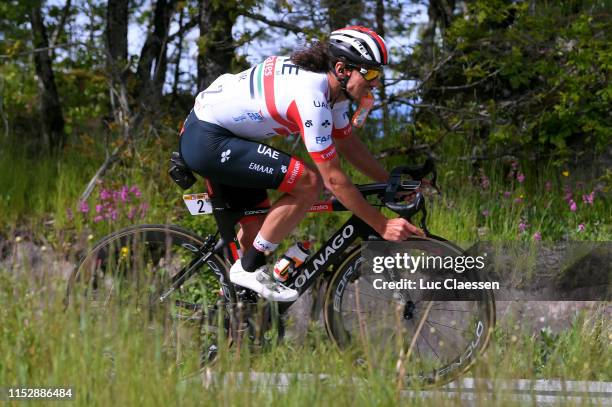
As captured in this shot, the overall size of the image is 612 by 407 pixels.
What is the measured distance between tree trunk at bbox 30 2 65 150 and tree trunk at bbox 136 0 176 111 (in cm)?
135

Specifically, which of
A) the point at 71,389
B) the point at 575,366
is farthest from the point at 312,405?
the point at 575,366

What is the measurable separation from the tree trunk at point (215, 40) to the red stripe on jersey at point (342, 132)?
9.76 feet

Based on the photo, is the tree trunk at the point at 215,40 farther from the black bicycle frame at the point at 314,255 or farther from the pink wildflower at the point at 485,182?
the black bicycle frame at the point at 314,255

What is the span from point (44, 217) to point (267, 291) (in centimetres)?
358

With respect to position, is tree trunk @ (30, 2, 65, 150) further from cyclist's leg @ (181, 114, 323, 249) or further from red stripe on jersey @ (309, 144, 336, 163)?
red stripe on jersey @ (309, 144, 336, 163)

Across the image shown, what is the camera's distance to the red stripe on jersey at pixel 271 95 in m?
4.29

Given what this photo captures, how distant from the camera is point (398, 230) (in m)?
4.29

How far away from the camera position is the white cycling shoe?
4.47m

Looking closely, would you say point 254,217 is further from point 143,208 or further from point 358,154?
point 143,208

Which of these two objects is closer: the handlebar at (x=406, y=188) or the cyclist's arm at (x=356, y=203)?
the cyclist's arm at (x=356, y=203)

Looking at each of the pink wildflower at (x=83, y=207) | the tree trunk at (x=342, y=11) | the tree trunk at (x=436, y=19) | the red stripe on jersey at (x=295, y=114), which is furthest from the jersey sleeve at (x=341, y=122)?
the tree trunk at (x=436, y=19)

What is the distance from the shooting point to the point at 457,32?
24.2 ft

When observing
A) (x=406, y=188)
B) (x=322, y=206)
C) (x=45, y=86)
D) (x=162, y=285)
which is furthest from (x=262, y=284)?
(x=45, y=86)

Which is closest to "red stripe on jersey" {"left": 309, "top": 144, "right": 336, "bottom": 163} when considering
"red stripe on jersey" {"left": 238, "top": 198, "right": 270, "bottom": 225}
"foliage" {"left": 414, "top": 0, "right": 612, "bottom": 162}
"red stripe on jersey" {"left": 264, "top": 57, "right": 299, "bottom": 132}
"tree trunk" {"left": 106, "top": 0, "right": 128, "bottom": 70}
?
"red stripe on jersey" {"left": 264, "top": 57, "right": 299, "bottom": 132}
